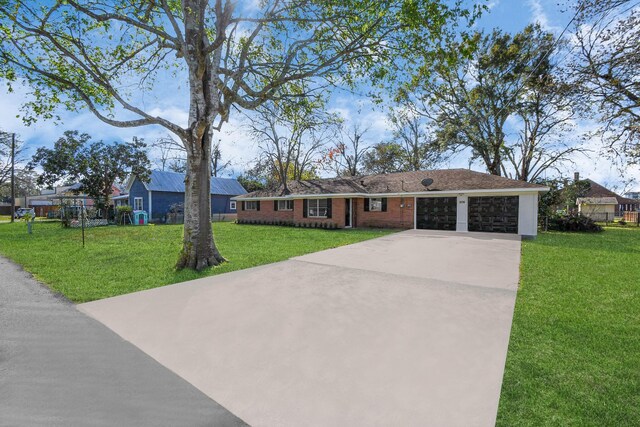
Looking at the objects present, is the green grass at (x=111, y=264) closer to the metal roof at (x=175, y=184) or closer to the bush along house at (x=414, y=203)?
the bush along house at (x=414, y=203)

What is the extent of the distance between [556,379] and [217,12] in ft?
30.3

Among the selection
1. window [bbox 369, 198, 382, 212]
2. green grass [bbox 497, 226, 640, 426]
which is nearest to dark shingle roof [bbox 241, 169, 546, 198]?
window [bbox 369, 198, 382, 212]

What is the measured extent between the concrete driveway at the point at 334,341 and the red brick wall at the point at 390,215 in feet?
40.7

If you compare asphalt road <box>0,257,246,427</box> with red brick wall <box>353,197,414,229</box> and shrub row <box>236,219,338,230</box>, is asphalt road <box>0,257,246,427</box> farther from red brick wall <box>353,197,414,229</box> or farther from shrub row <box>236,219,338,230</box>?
red brick wall <box>353,197,414,229</box>

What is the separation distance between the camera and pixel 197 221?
7.76 meters

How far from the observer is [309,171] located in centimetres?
3897

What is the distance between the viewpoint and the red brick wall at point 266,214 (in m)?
23.9

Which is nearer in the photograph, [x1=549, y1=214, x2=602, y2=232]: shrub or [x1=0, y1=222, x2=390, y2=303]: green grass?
[x1=0, y1=222, x2=390, y2=303]: green grass

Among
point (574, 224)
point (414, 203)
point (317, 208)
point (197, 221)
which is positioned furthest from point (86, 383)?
point (574, 224)

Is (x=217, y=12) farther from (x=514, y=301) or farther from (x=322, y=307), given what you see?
(x=514, y=301)

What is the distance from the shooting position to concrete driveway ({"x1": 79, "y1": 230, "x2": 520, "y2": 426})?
230 centimetres

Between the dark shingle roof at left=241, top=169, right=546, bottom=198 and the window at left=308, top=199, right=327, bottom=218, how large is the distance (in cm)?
65

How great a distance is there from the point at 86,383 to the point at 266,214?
22833 millimetres

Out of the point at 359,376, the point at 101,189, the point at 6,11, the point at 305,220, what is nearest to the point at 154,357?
the point at 359,376
